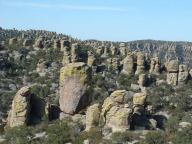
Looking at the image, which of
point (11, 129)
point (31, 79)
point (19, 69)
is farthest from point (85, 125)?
point (19, 69)

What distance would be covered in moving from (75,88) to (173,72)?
118ft

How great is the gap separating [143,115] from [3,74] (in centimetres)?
4378

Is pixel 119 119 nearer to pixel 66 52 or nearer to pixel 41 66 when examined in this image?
pixel 41 66

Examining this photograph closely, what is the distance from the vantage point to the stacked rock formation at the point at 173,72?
82250mm

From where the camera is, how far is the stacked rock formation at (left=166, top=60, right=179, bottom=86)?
8225 centimetres

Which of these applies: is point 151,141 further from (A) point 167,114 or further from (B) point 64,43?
(B) point 64,43

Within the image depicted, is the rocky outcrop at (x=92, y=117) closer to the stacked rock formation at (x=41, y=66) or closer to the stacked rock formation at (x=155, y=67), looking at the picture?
the stacked rock formation at (x=155, y=67)

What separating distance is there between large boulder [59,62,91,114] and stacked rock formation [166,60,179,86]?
3367 centimetres

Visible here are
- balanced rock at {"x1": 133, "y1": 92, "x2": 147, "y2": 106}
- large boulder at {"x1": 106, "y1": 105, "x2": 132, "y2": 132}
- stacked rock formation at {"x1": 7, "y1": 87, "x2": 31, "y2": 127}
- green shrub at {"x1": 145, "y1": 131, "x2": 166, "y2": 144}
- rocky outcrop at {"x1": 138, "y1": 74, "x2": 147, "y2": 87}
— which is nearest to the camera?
green shrub at {"x1": 145, "y1": 131, "x2": 166, "y2": 144}

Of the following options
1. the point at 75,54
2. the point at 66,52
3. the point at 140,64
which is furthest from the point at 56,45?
the point at 140,64

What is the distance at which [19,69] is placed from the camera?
95438 millimetres

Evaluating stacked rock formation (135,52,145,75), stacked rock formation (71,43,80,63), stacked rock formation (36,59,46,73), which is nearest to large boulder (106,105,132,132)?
stacked rock formation (135,52,145,75)

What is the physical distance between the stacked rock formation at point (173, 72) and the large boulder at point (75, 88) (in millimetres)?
33668

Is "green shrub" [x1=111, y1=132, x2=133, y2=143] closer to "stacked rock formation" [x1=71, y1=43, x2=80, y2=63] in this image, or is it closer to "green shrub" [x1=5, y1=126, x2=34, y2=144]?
"green shrub" [x1=5, y1=126, x2=34, y2=144]
